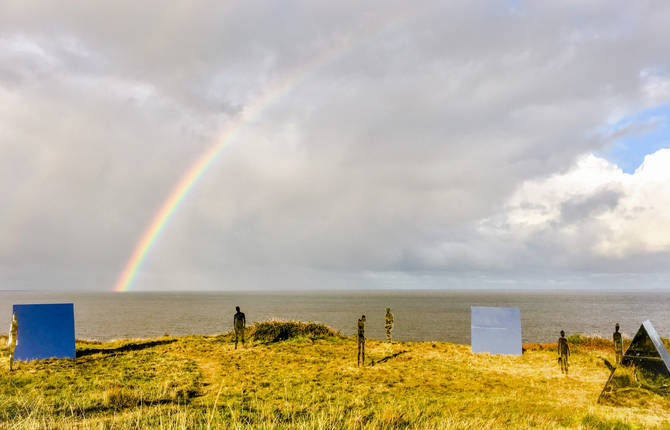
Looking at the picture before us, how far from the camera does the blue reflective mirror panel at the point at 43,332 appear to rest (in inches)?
806

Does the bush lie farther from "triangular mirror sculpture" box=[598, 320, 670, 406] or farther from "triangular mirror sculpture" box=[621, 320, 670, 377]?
"triangular mirror sculpture" box=[621, 320, 670, 377]

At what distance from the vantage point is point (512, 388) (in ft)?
56.3

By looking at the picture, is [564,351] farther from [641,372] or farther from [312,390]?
[312,390]

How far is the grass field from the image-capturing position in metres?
10.6

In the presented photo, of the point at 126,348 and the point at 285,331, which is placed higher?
the point at 126,348

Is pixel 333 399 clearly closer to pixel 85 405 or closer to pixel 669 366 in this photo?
pixel 85 405

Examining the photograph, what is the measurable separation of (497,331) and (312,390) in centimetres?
1439

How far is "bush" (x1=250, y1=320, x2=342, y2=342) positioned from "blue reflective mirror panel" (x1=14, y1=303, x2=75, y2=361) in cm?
1149

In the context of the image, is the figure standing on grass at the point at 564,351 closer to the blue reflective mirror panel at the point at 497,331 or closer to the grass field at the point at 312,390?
the grass field at the point at 312,390

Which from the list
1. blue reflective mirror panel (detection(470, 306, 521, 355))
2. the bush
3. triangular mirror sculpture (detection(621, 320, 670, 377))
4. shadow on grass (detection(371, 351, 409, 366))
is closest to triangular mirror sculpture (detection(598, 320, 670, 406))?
triangular mirror sculpture (detection(621, 320, 670, 377))

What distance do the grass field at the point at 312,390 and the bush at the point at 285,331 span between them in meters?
1.92

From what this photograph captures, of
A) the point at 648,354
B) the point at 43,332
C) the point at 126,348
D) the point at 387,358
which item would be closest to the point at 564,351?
the point at 648,354

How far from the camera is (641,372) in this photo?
1411 cm

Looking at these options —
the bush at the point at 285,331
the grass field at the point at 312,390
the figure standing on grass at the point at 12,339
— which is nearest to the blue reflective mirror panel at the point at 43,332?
the figure standing on grass at the point at 12,339
